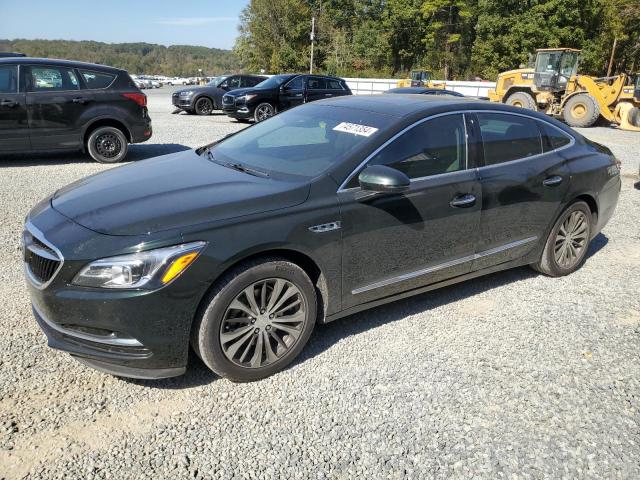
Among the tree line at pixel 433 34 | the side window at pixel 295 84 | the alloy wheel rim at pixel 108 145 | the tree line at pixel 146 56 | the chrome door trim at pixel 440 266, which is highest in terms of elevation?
the tree line at pixel 146 56

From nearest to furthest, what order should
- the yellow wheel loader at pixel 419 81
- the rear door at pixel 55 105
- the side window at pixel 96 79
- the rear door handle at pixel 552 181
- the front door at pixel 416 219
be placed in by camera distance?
1. the front door at pixel 416 219
2. the rear door handle at pixel 552 181
3. the rear door at pixel 55 105
4. the side window at pixel 96 79
5. the yellow wheel loader at pixel 419 81

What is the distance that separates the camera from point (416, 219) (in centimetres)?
348

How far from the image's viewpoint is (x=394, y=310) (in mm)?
4000

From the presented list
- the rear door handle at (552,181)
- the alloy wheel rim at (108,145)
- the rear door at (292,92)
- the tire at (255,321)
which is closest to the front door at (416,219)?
the tire at (255,321)

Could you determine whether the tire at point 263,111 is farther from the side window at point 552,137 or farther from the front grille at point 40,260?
the front grille at point 40,260

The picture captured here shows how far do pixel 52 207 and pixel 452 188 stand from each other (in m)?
2.60

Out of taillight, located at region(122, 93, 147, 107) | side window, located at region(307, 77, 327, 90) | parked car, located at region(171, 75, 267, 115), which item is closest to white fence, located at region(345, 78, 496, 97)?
parked car, located at region(171, 75, 267, 115)

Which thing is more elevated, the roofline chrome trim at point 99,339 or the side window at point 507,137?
the side window at point 507,137

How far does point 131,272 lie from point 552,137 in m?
3.67

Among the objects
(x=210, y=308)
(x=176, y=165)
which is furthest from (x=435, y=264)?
(x=176, y=165)

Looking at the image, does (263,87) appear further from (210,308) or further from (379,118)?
(210,308)

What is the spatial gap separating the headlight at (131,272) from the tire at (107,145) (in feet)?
23.7

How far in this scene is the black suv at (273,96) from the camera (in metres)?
15.9

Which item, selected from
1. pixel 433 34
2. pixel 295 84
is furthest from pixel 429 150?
pixel 433 34
